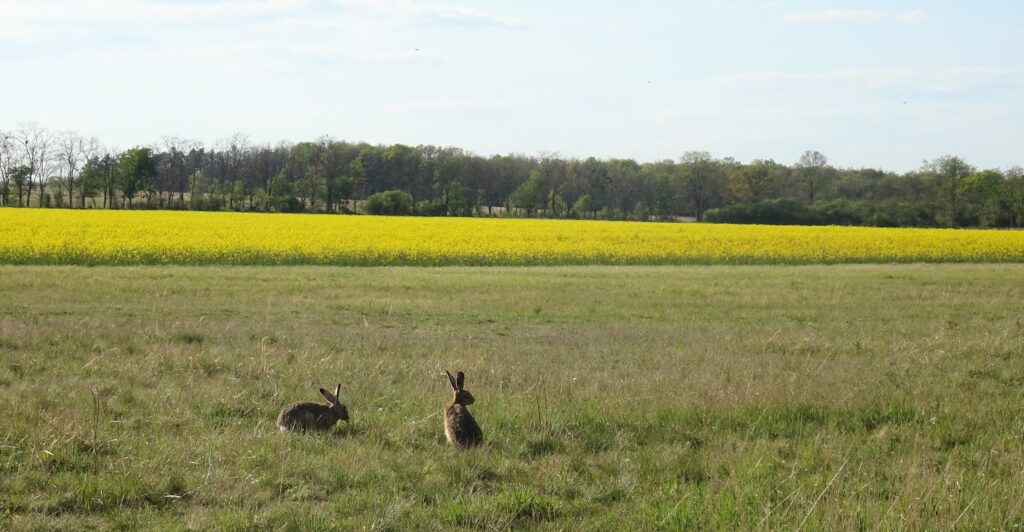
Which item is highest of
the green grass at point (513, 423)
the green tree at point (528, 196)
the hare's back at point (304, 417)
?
the green tree at point (528, 196)

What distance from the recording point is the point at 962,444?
7672mm

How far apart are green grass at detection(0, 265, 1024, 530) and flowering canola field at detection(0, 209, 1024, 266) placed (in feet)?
50.7

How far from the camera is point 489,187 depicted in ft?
353

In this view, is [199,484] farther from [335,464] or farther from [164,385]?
[164,385]

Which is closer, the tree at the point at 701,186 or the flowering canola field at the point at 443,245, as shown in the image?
the flowering canola field at the point at 443,245

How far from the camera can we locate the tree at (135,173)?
312 feet

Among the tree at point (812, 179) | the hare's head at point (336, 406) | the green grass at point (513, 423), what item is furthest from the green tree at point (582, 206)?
the hare's head at point (336, 406)

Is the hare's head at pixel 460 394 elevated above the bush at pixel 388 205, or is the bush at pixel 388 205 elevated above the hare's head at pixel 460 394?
the bush at pixel 388 205

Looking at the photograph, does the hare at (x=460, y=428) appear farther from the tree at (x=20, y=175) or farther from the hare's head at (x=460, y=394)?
the tree at (x=20, y=175)

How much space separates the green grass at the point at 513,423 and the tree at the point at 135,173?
279ft

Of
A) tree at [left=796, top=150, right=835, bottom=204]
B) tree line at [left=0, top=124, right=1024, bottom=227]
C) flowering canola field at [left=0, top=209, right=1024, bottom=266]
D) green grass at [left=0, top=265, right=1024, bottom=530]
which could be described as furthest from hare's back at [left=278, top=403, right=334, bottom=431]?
tree at [left=796, top=150, right=835, bottom=204]

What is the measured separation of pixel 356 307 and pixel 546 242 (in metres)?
24.3

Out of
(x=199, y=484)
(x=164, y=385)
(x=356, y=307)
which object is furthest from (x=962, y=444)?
(x=356, y=307)

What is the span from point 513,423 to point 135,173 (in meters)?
96.8
